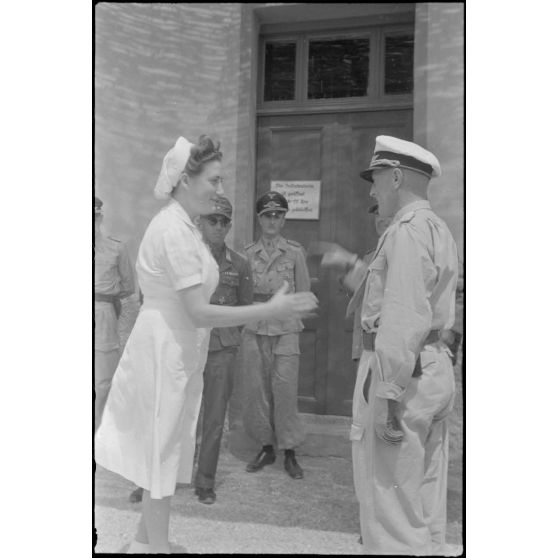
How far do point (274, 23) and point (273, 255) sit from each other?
1.31 m

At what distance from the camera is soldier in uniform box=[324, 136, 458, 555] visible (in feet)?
9.08

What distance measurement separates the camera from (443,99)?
3.24 m

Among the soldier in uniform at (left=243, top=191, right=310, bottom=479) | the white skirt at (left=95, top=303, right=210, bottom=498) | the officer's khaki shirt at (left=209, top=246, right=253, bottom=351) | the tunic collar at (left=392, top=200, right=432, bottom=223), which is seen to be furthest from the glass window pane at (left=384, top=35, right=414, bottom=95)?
the white skirt at (left=95, top=303, right=210, bottom=498)

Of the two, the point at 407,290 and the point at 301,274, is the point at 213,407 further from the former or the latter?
the point at 407,290

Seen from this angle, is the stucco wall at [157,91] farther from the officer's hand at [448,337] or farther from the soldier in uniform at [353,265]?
the officer's hand at [448,337]

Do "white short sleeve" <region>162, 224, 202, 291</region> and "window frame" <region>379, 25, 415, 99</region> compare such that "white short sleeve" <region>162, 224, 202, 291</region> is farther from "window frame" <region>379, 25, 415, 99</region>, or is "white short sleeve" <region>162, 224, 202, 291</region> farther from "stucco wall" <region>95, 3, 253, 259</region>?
"window frame" <region>379, 25, 415, 99</region>

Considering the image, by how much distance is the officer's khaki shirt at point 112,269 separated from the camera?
11.5 ft

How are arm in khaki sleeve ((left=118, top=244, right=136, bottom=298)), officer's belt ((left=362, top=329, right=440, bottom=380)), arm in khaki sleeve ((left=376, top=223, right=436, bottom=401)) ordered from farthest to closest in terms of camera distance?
1. arm in khaki sleeve ((left=118, top=244, right=136, bottom=298))
2. officer's belt ((left=362, top=329, right=440, bottom=380))
3. arm in khaki sleeve ((left=376, top=223, right=436, bottom=401))

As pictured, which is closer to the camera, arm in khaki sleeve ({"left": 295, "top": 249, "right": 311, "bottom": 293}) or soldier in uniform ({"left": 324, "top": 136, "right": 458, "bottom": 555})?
soldier in uniform ({"left": 324, "top": 136, "right": 458, "bottom": 555})

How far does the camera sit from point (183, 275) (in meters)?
2.96

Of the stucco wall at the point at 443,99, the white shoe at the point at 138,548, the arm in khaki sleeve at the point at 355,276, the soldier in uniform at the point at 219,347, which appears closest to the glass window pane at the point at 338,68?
the stucco wall at the point at 443,99

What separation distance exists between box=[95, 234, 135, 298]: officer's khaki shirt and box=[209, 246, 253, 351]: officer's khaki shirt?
1.70ft

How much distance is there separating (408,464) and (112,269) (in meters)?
1.89

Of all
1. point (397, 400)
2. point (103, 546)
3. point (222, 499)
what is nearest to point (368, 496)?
point (397, 400)
